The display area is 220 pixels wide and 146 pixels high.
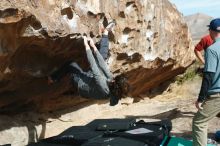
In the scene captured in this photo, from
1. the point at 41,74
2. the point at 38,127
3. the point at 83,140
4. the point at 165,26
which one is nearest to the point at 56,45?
the point at 41,74

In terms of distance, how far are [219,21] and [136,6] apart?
8.98 feet

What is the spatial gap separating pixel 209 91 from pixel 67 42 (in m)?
2.11

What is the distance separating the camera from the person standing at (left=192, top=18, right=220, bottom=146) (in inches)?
193

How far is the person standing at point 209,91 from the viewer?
4.91 metres

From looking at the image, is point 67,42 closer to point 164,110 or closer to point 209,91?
point 209,91

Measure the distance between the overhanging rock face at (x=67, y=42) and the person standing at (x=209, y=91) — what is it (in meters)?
1.90

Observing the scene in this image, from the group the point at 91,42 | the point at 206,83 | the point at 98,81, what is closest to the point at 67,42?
the point at 91,42

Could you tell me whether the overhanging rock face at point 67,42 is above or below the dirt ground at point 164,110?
above

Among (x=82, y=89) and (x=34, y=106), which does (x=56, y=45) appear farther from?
(x=34, y=106)

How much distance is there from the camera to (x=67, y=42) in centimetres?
603

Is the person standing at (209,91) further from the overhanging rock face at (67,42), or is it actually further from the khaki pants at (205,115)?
the overhanging rock face at (67,42)

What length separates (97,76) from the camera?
5.73m

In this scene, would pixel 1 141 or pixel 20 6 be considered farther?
pixel 1 141

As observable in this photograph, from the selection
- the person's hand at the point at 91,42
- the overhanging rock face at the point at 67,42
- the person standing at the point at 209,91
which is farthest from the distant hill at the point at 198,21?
the person standing at the point at 209,91
